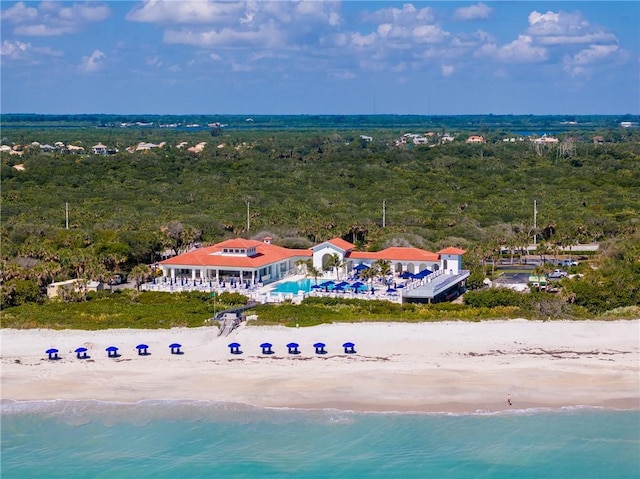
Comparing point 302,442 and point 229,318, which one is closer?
point 302,442

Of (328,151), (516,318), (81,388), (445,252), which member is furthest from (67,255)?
(328,151)

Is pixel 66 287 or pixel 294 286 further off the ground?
pixel 66 287

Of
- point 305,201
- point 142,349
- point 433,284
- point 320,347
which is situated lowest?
point 142,349

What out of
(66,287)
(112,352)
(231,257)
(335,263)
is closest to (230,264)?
(231,257)

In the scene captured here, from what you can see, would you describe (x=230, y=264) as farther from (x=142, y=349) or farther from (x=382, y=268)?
(x=142, y=349)

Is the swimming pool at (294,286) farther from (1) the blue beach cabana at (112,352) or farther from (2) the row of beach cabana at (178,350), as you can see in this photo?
(1) the blue beach cabana at (112,352)

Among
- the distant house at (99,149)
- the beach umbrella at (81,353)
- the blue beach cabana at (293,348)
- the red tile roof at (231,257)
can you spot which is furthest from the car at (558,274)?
the distant house at (99,149)

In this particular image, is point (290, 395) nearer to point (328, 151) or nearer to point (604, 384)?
point (604, 384)
